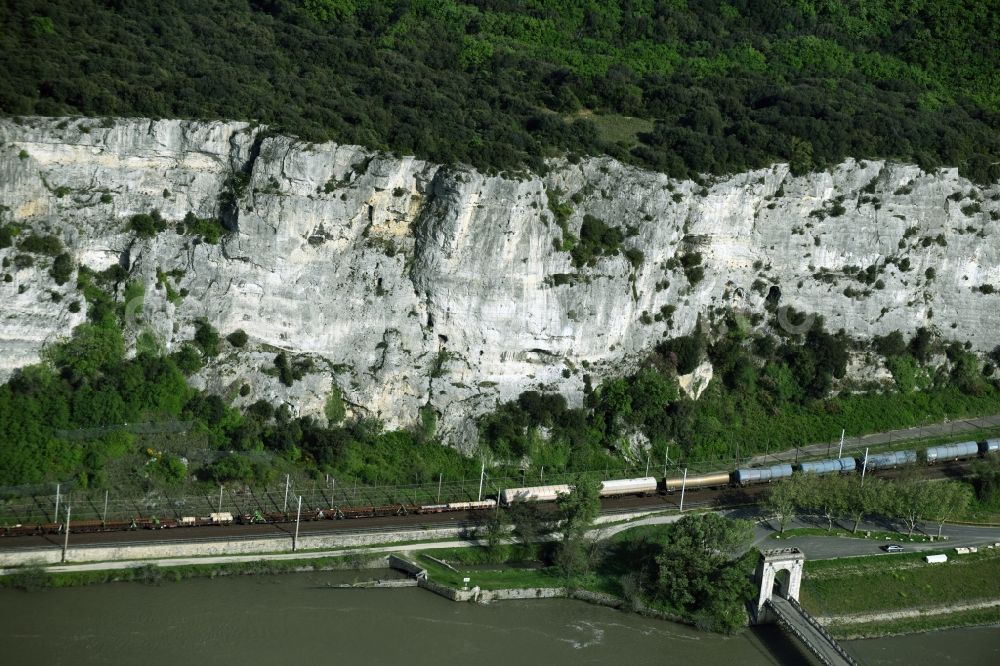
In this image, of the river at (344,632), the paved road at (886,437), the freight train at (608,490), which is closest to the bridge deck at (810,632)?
the river at (344,632)

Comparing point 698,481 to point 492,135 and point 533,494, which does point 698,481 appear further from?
point 492,135

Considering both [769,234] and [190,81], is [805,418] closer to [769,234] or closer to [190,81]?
[769,234]

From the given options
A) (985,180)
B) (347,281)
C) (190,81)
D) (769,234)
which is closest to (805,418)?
(769,234)

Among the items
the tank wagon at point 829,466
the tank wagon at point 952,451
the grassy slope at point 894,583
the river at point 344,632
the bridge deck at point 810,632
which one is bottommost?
the river at point 344,632

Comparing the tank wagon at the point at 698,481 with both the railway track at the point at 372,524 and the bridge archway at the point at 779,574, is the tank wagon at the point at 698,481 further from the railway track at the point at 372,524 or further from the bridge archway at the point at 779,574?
the bridge archway at the point at 779,574

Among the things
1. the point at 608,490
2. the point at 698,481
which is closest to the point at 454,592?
the point at 608,490

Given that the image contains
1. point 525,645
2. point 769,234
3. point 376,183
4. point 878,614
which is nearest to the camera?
point 525,645

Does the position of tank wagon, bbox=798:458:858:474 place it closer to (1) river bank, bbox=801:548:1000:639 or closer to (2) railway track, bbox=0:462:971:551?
(2) railway track, bbox=0:462:971:551
